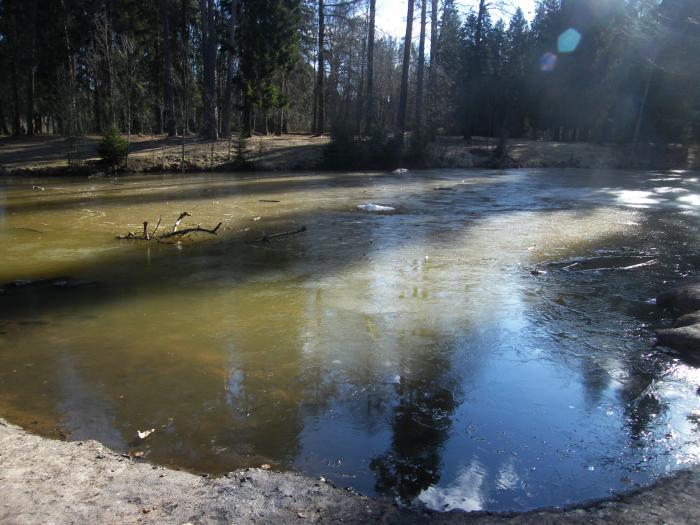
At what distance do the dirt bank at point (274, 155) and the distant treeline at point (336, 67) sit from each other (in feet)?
3.73

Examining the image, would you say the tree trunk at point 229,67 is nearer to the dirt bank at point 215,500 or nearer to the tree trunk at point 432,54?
the tree trunk at point 432,54

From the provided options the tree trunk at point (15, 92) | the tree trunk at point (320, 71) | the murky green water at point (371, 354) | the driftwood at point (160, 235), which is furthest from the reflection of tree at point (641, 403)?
the tree trunk at point (15, 92)

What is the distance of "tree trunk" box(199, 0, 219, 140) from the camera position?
2620 cm

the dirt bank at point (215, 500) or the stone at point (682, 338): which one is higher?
the stone at point (682, 338)

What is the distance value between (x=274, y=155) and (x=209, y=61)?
5.55m

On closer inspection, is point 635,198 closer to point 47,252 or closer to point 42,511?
point 47,252

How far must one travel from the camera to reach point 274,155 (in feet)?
84.3

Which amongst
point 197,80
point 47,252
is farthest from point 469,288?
point 197,80

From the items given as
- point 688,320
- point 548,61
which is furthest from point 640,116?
point 688,320

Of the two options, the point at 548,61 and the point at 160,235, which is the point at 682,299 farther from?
the point at 548,61

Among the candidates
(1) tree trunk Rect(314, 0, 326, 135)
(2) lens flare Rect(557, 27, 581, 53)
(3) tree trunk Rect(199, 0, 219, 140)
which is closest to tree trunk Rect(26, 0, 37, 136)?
(3) tree trunk Rect(199, 0, 219, 140)

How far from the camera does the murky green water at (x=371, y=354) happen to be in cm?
356

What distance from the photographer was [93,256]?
8859mm

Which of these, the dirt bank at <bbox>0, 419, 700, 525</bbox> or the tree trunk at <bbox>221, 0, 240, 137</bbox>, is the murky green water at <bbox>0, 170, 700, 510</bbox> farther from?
the tree trunk at <bbox>221, 0, 240, 137</bbox>
